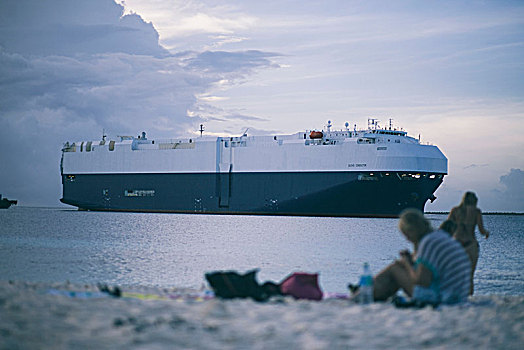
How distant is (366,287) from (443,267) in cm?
70

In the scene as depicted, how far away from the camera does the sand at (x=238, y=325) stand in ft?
12.7

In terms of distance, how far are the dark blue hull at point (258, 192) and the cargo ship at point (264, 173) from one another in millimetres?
77

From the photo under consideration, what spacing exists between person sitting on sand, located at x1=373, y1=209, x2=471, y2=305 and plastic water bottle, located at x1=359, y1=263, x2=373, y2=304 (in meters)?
0.08

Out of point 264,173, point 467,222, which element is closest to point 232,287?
point 467,222

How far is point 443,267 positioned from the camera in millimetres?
5469

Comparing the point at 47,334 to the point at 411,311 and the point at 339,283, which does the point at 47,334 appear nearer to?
the point at 411,311

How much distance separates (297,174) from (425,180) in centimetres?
945

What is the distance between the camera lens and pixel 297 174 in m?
47.1

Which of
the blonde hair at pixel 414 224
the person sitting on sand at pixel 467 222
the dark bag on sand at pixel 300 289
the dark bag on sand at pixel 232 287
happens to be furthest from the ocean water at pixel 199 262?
the blonde hair at pixel 414 224

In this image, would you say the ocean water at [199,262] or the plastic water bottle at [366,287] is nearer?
the plastic water bottle at [366,287]

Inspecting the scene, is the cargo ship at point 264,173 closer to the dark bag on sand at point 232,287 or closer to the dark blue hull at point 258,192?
the dark blue hull at point 258,192

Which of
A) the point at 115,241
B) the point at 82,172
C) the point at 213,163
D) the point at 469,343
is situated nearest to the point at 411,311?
the point at 469,343

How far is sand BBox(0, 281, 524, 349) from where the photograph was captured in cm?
387

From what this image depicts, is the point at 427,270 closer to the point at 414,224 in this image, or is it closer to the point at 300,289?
the point at 414,224
